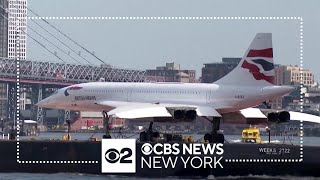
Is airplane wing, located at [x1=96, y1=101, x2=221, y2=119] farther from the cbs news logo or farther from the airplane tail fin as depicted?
the cbs news logo

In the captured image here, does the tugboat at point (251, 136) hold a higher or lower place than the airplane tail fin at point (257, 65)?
lower

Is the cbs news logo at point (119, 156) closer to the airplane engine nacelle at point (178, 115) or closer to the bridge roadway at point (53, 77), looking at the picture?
the airplane engine nacelle at point (178, 115)

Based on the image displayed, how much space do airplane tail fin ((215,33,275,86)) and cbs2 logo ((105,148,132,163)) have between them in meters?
17.3

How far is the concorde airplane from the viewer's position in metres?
81.9

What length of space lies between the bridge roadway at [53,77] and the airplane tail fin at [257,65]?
24612 mm

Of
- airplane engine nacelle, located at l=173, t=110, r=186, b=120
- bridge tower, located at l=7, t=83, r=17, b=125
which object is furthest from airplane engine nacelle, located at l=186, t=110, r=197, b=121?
bridge tower, located at l=7, t=83, r=17, b=125

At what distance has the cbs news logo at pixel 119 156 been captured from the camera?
6769 cm

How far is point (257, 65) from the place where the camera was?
279ft

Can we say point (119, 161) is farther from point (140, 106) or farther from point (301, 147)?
point (140, 106)

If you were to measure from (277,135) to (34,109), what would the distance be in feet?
77.5

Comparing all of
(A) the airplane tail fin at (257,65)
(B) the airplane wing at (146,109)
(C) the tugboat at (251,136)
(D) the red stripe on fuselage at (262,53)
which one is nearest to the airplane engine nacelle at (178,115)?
(B) the airplane wing at (146,109)

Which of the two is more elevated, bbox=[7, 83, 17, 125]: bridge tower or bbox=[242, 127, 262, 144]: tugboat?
bbox=[7, 83, 17, 125]: bridge tower

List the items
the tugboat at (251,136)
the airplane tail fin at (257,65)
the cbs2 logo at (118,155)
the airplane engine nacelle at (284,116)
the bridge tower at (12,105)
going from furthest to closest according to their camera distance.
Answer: the bridge tower at (12,105)
the tugboat at (251,136)
the airplane tail fin at (257,65)
the airplane engine nacelle at (284,116)
the cbs2 logo at (118,155)

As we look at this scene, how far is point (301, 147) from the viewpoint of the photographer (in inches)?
2795
